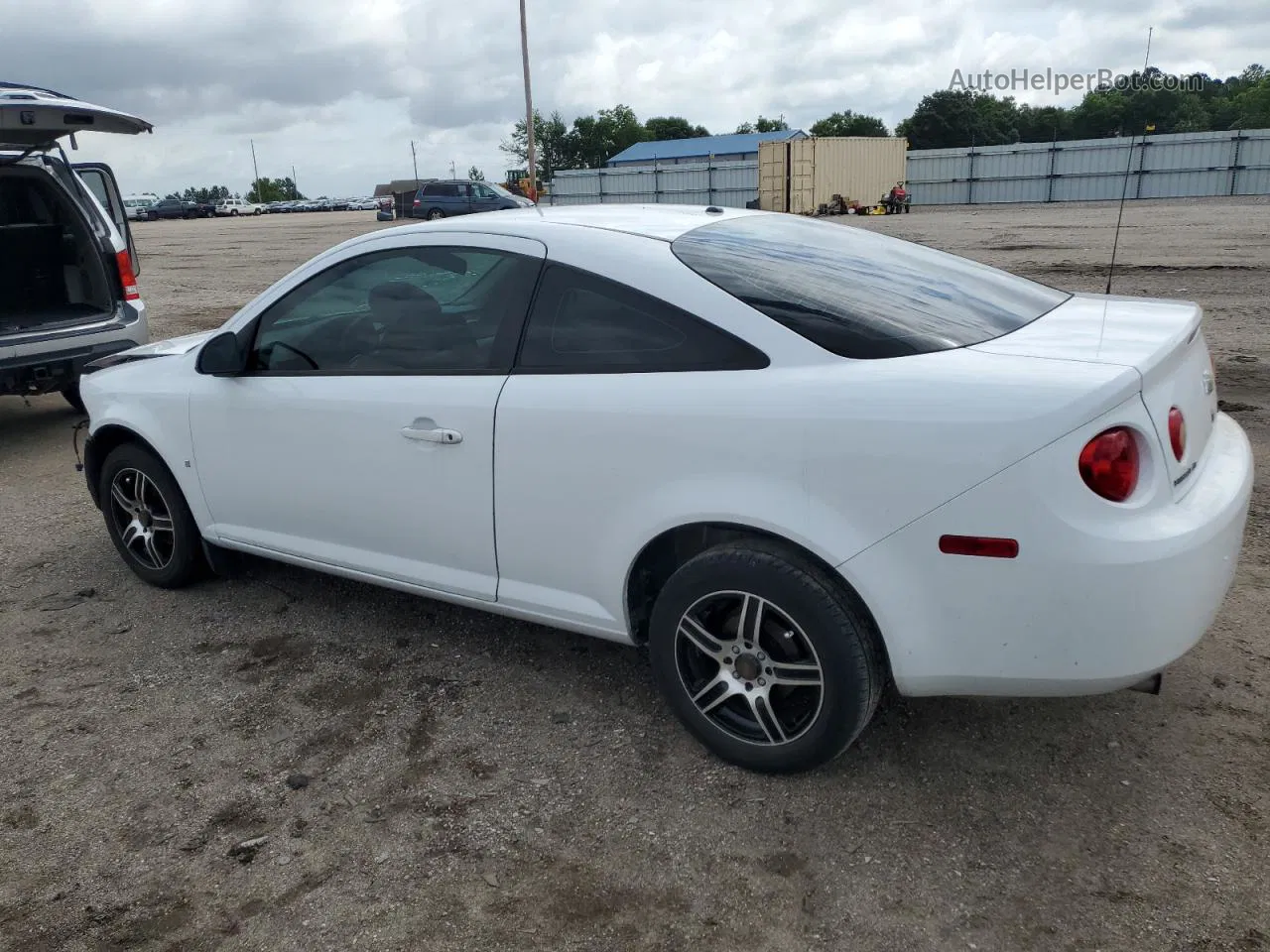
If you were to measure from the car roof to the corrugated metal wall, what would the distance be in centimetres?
3592

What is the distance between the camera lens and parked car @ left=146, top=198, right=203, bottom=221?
73438mm

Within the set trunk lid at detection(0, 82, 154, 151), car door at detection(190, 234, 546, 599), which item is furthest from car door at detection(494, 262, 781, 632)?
trunk lid at detection(0, 82, 154, 151)

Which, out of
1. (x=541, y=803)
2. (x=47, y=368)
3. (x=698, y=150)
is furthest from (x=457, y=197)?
(x=698, y=150)

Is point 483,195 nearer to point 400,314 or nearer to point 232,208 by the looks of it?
point 400,314

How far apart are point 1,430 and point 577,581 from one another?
6758 mm

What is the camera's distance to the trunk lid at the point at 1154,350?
2555mm

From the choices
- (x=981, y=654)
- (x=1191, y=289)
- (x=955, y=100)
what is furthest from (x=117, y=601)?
(x=955, y=100)

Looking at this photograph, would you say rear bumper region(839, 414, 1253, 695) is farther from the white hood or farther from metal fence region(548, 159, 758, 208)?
metal fence region(548, 159, 758, 208)

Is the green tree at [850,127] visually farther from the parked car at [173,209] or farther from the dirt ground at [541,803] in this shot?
the dirt ground at [541,803]

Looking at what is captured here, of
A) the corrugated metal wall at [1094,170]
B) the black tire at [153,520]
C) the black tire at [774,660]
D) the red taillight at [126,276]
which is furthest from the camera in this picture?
the corrugated metal wall at [1094,170]

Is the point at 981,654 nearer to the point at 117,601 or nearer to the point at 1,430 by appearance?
the point at 117,601

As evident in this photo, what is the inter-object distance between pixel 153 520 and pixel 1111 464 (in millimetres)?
3817


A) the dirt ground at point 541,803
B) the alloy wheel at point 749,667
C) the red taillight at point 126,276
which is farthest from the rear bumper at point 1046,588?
the red taillight at point 126,276

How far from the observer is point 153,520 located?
14.8 feet
